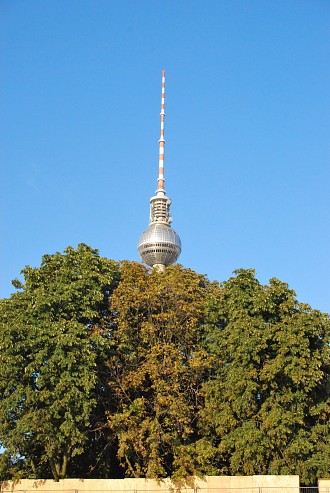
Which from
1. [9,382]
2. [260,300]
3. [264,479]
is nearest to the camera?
[264,479]

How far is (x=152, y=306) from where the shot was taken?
37.2 metres

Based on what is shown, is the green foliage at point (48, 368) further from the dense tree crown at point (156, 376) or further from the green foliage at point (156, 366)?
the green foliage at point (156, 366)

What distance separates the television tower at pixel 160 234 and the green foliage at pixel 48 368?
4467 cm

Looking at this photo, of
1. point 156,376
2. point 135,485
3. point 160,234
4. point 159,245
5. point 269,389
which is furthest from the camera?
point 160,234

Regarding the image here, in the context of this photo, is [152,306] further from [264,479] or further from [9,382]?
[264,479]

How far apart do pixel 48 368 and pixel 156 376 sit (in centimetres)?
611

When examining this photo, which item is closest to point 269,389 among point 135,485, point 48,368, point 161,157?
point 135,485

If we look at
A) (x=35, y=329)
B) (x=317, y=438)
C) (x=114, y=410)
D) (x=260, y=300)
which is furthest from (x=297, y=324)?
(x=35, y=329)

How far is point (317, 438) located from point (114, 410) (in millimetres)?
11825

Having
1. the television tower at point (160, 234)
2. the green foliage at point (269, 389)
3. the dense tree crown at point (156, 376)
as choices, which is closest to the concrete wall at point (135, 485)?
the dense tree crown at point (156, 376)

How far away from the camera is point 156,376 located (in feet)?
113

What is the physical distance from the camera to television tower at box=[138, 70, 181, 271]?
82306 millimetres

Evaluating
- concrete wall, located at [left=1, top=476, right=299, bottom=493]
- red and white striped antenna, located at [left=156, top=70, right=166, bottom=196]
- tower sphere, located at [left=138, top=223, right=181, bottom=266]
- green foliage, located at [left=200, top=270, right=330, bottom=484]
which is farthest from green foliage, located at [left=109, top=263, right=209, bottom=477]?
red and white striped antenna, located at [left=156, top=70, right=166, bottom=196]

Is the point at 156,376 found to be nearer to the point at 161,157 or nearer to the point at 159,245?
Answer: the point at 159,245
